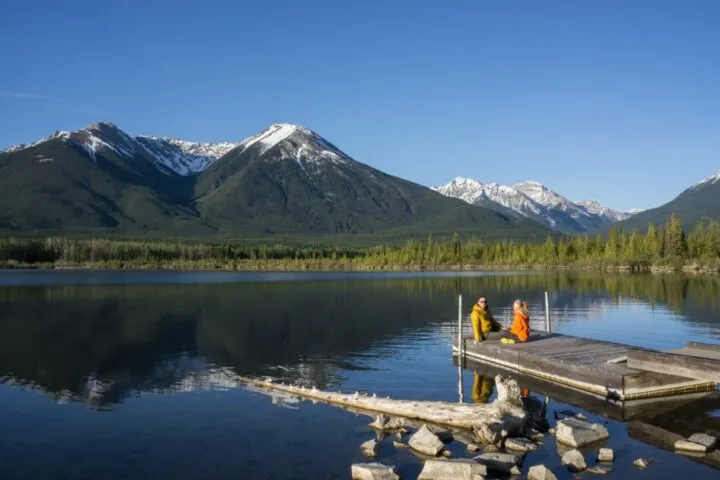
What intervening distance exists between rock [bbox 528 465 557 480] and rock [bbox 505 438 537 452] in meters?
2.51

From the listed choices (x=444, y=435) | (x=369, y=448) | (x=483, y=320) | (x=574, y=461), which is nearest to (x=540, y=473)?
(x=574, y=461)

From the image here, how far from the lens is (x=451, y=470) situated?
16.0 meters

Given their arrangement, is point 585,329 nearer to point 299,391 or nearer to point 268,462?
point 299,391

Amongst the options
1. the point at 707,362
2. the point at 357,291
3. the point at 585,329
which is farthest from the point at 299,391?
the point at 357,291

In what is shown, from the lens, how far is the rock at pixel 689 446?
18.7 metres

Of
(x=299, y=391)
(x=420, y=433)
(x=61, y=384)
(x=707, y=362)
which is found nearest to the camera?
Result: (x=420, y=433)

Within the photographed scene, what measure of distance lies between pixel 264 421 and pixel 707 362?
17082 millimetres

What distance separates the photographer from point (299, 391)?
86.7 feet

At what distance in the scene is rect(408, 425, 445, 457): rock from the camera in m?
18.2

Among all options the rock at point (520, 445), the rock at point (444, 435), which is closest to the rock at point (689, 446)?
the rock at point (520, 445)

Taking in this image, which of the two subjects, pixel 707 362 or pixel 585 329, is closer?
pixel 707 362

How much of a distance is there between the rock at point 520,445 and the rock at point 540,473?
98.9 inches

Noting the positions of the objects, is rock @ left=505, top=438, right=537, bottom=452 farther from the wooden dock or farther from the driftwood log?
the wooden dock

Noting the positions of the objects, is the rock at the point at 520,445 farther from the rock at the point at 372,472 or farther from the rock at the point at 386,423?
the rock at the point at 372,472
